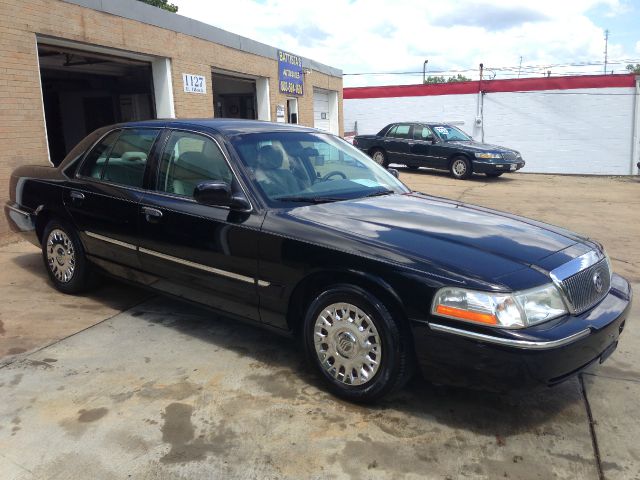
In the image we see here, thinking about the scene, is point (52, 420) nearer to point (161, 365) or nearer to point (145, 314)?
point (161, 365)

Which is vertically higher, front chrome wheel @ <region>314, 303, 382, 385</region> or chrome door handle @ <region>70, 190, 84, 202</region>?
chrome door handle @ <region>70, 190, 84, 202</region>

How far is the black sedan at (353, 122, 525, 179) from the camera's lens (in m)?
16.6

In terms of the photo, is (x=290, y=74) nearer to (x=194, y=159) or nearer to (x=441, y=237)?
(x=194, y=159)

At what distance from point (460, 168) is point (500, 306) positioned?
14777 mm

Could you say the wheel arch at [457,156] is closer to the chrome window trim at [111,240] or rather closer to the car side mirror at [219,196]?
the chrome window trim at [111,240]

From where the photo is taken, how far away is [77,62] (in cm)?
1262

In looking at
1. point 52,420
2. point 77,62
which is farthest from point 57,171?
point 77,62

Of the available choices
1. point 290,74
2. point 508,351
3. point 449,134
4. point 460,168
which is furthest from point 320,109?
point 508,351

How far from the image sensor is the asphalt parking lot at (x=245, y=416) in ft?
9.06

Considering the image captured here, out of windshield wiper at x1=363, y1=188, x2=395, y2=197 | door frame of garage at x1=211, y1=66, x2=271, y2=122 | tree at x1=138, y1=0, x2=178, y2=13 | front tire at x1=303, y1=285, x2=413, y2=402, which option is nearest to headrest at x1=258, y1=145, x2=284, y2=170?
windshield wiper at x1=363, y1=188, x2=395, y2=197

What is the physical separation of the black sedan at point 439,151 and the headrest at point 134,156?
44.3 ft

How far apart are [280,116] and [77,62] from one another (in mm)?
5865

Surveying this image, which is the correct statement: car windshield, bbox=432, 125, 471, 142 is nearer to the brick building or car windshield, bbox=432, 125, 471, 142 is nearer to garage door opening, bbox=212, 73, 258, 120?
the brick building

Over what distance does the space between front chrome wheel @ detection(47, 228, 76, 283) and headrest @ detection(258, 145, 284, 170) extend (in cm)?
217
